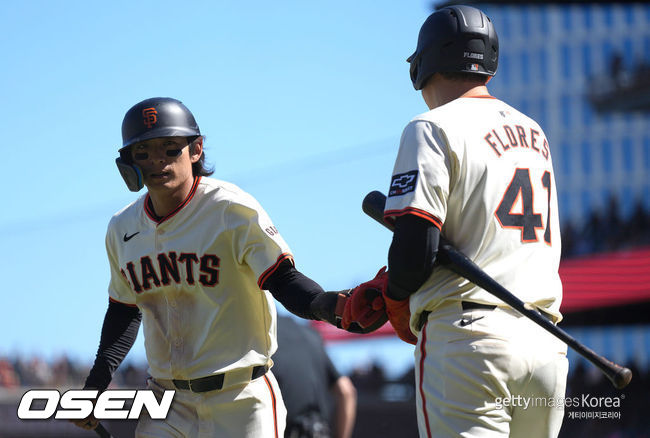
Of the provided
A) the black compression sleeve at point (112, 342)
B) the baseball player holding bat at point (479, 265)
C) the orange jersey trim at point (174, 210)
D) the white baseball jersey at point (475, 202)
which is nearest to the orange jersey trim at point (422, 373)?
the baseball player holding bat at point (479, 265)

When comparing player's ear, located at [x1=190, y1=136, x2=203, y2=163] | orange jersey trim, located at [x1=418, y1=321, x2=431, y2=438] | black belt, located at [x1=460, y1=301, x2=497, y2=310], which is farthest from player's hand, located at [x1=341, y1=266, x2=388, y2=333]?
player's ear, located at [x1=190, y1=136, x2=203, y2=163]

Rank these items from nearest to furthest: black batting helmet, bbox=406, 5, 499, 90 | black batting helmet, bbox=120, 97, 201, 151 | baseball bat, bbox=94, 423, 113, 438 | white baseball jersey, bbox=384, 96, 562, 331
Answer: white baseball jersey, bbox=384, 96, 562, 331 < black batting helmet, bbox=406, 5, 499, 90 < black batting helmet, bbox=120, 97, 201, 151 < baseball bat, bbox=94, 423, 113, 438

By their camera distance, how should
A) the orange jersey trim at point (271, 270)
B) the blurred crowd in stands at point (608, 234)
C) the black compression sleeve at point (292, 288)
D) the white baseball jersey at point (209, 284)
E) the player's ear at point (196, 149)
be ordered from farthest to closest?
the blurred crowd in stands at point (608, 234)
the player's ear at point (196, 149)
the white baseball jersey at point (209, 284)
the orange jersey trim at point (271, 270)
the black compression sleeve at point (292, 288)

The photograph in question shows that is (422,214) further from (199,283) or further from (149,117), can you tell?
(149,117)

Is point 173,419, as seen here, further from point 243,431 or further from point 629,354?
point 629,354

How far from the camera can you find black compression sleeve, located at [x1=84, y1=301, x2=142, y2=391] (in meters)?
5.37

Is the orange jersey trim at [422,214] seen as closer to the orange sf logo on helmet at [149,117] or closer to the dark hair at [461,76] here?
the dark hair at [461,76]

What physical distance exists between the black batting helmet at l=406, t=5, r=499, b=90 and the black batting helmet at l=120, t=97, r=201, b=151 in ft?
4.50

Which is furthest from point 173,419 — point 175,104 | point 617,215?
point 617,215

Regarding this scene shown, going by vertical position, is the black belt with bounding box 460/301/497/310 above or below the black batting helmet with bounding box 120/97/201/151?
below

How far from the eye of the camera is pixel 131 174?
16.7ft

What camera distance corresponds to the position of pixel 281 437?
4949 mm

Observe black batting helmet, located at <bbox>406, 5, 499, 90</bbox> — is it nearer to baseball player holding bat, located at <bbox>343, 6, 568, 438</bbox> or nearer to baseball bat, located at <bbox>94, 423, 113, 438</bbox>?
baseball player holding bat, located at <bbox>343, 6, 568, 438</bbox>

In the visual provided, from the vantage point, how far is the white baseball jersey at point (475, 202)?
3844mm
